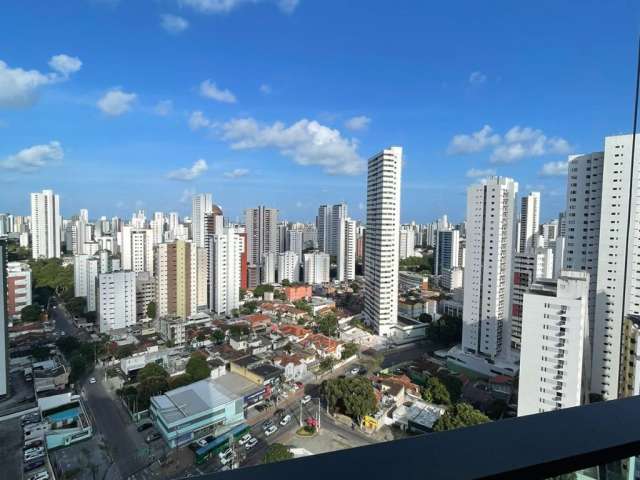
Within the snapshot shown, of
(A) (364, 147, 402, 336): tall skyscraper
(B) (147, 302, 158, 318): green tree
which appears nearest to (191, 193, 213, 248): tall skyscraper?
(B) (147, 302, 158, 318): green tree

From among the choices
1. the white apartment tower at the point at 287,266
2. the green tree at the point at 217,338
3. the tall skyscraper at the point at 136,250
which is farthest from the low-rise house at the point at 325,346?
the tall skyscraper at the point at 136,250

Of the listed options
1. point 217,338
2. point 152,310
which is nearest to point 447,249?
point 217,338

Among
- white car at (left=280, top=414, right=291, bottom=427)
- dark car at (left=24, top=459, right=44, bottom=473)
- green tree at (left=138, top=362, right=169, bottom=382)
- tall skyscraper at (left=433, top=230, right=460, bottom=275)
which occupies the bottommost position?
white car at (left=280, top=414, right=291, bottom=427)

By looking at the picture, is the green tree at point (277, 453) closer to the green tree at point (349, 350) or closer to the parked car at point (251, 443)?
the parked car at point (251, 443)

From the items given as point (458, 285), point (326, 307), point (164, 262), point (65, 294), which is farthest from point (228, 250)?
point (458, 285)

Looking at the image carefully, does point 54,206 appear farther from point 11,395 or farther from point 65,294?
point 11,395

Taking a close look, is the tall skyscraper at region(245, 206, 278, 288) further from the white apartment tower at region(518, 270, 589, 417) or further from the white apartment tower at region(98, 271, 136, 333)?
the white apartment tower at region(518, 270, 589, 417)
